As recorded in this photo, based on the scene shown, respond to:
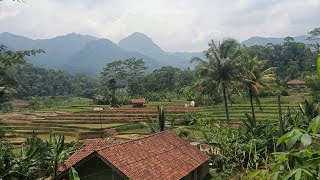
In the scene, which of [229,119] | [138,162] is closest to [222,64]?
[229,119]

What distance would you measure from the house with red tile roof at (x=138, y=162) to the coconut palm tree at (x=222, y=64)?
37.1ft

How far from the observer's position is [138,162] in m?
14.4

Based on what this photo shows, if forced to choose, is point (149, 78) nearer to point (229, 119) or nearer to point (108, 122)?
point (108, 122)

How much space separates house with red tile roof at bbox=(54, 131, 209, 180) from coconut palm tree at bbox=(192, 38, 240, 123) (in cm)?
1131

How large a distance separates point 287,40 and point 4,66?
93.8m

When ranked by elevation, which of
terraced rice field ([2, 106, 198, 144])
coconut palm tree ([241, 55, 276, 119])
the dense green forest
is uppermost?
the dense green forest

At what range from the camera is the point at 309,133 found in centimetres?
207

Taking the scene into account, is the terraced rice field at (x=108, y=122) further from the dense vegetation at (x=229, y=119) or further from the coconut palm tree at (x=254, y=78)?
the coconut palm tree at (x=254, y=78)

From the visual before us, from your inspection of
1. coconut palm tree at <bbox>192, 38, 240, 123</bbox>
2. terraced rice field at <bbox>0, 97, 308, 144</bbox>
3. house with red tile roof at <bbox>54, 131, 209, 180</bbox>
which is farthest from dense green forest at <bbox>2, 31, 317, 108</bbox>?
house with red tile roof at <bbox>54, 131, 209, 180</bbox>

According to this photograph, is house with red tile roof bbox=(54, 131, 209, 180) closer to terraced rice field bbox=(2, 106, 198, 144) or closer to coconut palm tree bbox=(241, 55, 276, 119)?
coconut palm tree bbox=(241, 55, 276, 119)

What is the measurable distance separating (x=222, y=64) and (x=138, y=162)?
1510 centimetres

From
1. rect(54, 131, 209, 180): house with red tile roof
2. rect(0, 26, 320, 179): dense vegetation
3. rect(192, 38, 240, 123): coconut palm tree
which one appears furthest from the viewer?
rect(192, 38, 240, 123): coconut palm tree

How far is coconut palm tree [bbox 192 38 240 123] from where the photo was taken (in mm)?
27938

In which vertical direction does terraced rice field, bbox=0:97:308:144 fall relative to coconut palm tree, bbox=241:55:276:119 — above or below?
below
